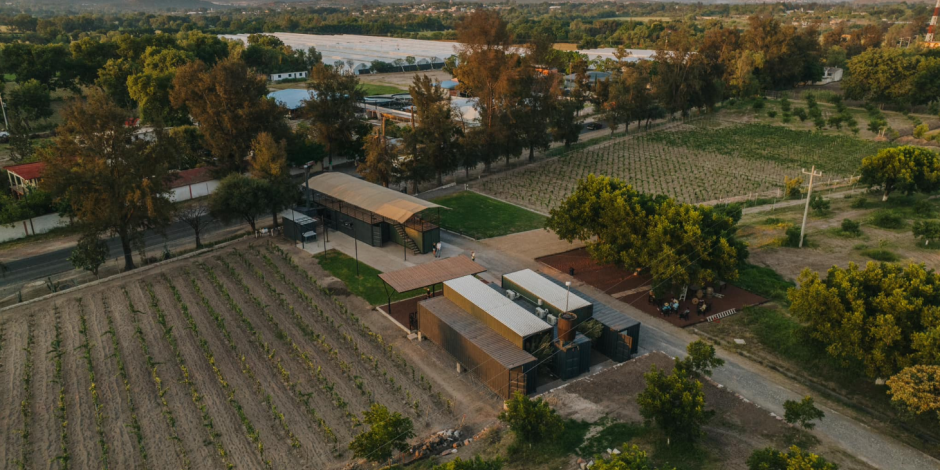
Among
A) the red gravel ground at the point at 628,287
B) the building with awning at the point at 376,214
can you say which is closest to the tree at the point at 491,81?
the building with awning at the point at 376,214

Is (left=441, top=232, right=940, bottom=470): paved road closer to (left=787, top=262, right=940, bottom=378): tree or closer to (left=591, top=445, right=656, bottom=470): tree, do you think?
(left=787, top=262, right=940, bottom=378): tree

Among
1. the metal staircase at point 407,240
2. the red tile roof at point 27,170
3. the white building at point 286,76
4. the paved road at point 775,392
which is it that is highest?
the white building at point 286,76

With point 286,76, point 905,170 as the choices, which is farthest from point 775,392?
point 286,76

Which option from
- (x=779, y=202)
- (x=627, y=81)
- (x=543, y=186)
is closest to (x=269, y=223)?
(x=543, y=186)

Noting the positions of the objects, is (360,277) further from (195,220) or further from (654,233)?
(654,233)

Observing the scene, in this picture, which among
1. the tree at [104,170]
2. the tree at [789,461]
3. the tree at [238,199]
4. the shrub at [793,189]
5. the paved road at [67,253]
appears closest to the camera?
the tree at [789,461]

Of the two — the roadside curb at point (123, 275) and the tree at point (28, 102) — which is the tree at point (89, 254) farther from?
the tree at point (28, 102)

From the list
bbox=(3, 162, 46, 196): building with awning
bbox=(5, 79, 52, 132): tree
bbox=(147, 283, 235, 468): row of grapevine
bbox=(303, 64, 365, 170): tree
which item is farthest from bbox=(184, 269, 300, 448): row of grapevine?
bbox=(5, 79, 52, 132): tree
